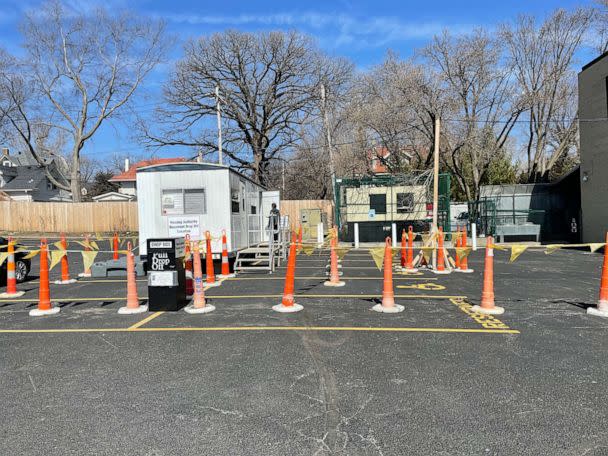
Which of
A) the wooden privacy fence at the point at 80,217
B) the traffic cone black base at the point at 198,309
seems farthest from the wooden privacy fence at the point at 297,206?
the traffic cone black base at the point at 198,309

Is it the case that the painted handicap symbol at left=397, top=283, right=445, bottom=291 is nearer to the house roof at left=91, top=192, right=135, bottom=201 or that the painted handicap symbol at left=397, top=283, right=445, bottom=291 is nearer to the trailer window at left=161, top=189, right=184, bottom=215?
the trailer window at left=161, top=189, right=184, bottom=215

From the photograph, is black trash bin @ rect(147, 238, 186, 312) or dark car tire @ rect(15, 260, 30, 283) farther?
dark car tire @ rect(15, 260, 30, 283)

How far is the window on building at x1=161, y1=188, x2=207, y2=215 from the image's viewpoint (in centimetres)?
1196

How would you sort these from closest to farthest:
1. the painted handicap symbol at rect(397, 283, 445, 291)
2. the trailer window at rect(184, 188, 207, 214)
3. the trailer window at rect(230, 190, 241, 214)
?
the painted handicap symbol at rect(397, 283, 445, 291) < the trailer window at rect(184, 188, 207, 214) < the trailer window at rect(230, 190, 241, 214)

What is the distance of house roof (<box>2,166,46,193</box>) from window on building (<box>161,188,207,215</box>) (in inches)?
2128

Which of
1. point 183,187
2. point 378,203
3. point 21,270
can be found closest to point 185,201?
point 183,187

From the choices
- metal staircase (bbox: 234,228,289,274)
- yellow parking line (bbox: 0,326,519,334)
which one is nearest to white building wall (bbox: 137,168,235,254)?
metal staircase (bbox: 234,228,289,274)

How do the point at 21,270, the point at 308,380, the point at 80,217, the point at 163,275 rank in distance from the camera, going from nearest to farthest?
the point at 308,380
the point at 163,275
the point at 21,270
the point at 80,217

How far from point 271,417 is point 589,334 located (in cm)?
451

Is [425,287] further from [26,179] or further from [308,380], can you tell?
[26,179]

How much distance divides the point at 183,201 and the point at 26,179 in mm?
57202

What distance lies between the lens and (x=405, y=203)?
2328 centimetres

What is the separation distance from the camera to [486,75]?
2673 cm

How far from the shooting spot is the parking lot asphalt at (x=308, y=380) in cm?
328
